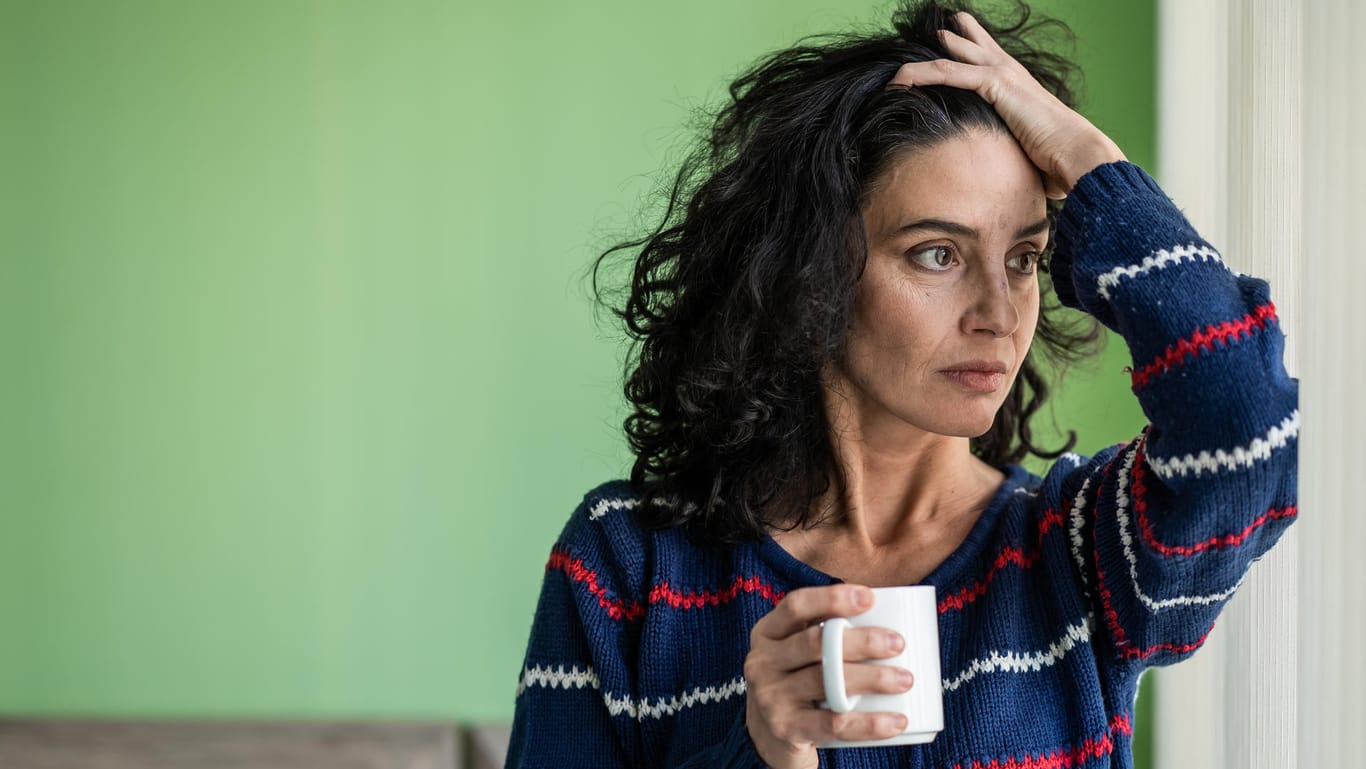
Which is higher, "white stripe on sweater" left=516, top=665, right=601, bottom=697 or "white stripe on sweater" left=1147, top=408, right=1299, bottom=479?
"white stripe on sweater" left=1147, top=408, right=1299, bottom=479

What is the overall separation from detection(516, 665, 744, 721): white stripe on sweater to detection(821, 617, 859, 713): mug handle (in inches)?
10.6

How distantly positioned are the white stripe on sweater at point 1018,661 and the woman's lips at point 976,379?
7.7 inches

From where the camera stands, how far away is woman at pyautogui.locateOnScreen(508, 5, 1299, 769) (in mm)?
846

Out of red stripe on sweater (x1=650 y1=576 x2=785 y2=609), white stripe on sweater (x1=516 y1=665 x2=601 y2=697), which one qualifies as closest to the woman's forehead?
red stripe on sweater (x1=650 y1=576 x2=785 y2=609)

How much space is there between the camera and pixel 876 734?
0.78 metres

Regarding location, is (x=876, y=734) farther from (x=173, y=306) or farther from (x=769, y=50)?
(x=173, y=306)

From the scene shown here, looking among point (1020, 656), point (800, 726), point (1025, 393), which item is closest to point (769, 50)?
point (1025, 393)

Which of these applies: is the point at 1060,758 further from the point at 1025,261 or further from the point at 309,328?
the point at 309,328

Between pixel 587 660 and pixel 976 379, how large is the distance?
1.34 ft

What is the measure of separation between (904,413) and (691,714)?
30cm

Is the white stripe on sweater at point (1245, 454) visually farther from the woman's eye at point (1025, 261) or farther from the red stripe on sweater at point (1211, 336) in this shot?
the woman's eye at point (1025, 261)

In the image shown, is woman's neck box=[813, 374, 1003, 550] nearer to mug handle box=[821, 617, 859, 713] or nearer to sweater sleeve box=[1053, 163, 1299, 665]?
sweater sleeve box=[1053, 163, 1299, 665]

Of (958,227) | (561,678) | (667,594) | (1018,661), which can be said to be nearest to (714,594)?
Result: (667,594)

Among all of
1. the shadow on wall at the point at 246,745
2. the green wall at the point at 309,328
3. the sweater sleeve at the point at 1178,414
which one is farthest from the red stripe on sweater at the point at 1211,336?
the shadow on wall at the point at 246,745
